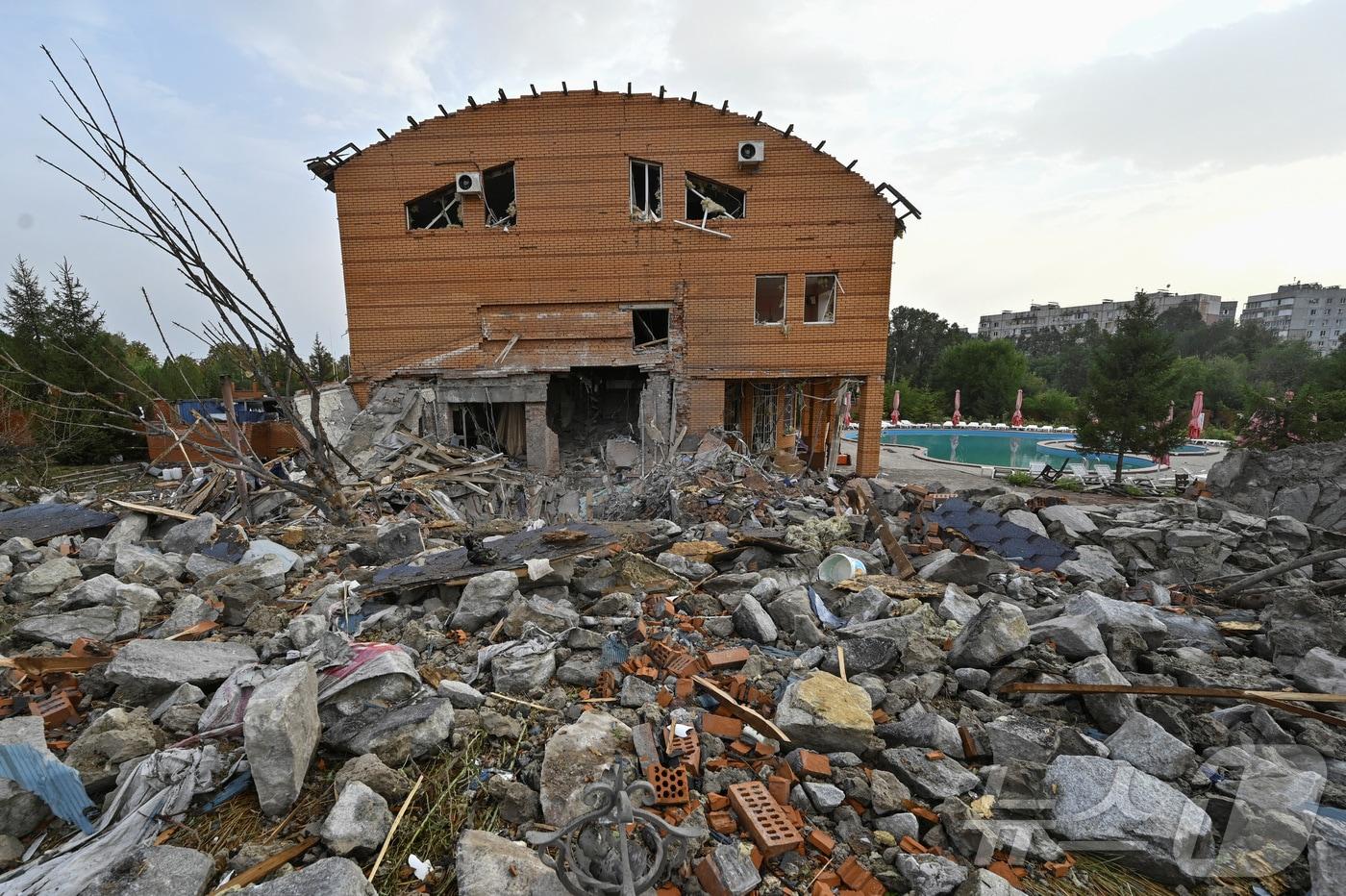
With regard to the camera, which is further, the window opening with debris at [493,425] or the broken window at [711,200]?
the window opening with debris at [493,425]

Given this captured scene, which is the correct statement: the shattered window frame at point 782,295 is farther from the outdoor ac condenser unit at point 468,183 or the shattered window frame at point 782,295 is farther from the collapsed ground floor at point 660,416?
the outdoor ac condenser unit at point 468,183

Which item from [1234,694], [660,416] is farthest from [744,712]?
[660,416]

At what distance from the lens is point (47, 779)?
7.43 feet

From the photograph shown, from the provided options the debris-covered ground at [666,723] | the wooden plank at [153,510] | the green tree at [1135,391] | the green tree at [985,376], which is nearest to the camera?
the debris-covered ground at [666,723]

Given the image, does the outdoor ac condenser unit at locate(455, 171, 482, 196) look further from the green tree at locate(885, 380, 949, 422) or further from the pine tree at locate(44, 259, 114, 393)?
the green tree at locate(885, 380, 949, 422)

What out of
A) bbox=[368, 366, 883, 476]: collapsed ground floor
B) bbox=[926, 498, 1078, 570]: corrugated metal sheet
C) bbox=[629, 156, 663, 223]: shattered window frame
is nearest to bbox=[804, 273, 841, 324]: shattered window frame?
bbox=[368, 366, 883, 476]: collapsed ground floor

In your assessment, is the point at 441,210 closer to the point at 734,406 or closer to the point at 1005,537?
the point at 734,406

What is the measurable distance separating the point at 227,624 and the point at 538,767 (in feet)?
10.8

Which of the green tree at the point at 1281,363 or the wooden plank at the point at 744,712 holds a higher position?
the green tree at the point at 1281,363

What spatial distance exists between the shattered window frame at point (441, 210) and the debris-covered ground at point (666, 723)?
10.4 m

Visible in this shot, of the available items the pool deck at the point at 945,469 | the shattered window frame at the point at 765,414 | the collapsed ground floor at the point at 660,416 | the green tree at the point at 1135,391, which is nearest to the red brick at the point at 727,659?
the collapsed ground floor at the point at 660,416

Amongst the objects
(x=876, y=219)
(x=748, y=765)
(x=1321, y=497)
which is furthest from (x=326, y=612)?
(x=1321, y=497)

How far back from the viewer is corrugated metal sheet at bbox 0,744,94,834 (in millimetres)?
2252

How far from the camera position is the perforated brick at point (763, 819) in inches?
86.6
